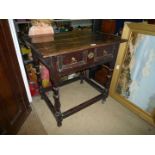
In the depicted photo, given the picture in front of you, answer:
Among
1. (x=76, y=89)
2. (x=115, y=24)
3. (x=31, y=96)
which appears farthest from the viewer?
(x=76, y=89)

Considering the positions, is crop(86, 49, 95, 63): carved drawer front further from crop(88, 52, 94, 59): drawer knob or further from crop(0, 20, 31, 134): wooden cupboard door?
crop(0, 20, 31, 134): wooden cupboard door

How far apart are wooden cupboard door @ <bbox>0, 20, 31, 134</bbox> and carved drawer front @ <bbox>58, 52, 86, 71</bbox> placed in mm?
548

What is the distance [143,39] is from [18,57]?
5.08 feet

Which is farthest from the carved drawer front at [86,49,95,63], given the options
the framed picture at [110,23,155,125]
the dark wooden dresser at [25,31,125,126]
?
the framed picture at [110,23,155,125]

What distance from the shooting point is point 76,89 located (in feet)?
7.48

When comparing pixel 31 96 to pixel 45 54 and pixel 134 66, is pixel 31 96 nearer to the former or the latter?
pixel 45 54

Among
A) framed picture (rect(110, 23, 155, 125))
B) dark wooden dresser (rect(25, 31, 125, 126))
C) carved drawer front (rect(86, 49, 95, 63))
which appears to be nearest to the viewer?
dark wooden dresser (rect(25, 31, 125, 126))

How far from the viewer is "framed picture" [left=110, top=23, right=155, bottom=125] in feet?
4.75

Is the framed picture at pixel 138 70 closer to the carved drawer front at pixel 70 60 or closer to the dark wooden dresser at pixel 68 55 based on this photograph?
the dark wooden dresser at pixel 68 55

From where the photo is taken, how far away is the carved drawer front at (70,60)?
1129 millimetres

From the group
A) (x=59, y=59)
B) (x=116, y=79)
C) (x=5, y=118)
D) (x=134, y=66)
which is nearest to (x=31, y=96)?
(x=5, y=118)

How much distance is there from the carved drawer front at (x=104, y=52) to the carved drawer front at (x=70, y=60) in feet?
0.67

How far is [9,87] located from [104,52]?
1.13 m
